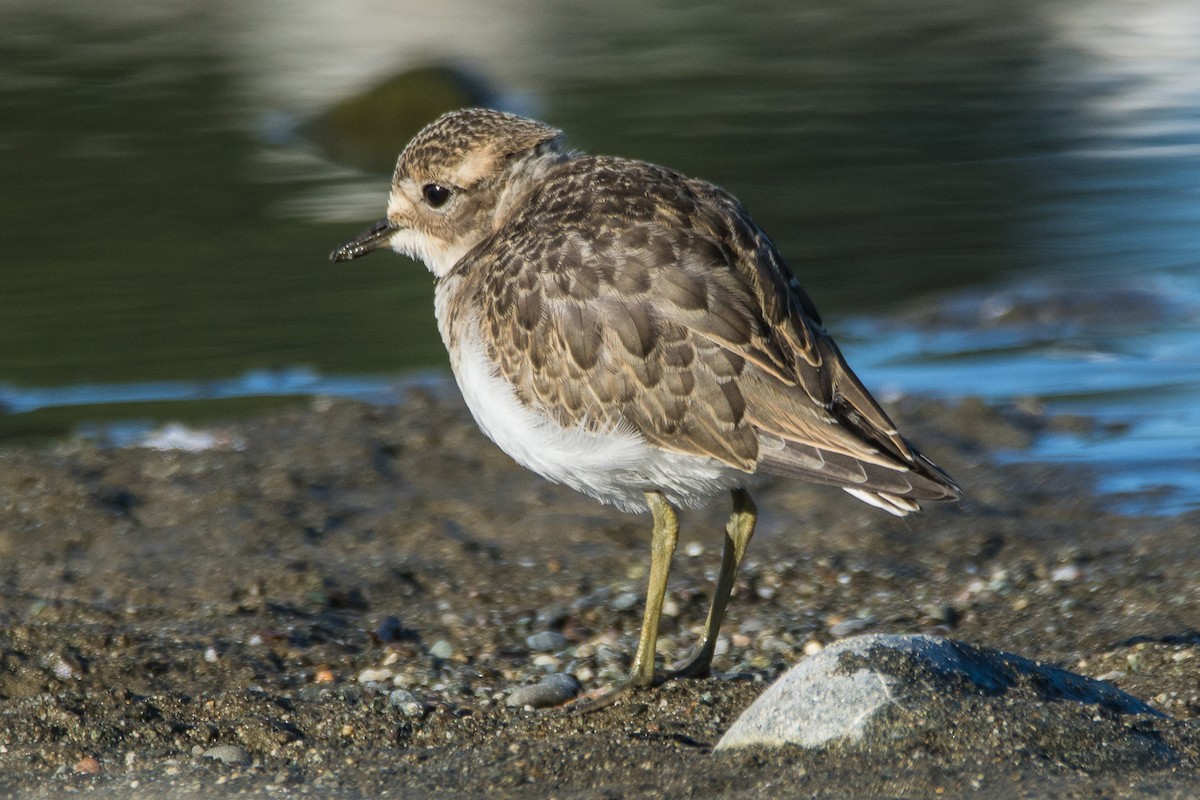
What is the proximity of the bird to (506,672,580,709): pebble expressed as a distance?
0.28 meters

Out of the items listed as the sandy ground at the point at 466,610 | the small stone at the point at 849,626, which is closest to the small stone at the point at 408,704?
the sandy ground at the point at 466,610

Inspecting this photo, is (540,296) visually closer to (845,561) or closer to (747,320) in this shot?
(747,320)

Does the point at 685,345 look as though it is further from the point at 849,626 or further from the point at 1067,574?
the point at 1067,574

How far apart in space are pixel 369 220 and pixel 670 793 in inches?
323

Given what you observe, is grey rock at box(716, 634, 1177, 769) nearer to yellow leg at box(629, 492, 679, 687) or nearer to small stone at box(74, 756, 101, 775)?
yellow leg at box(629, 492, 679, 687)

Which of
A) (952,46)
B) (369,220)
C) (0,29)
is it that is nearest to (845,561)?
(369,220)

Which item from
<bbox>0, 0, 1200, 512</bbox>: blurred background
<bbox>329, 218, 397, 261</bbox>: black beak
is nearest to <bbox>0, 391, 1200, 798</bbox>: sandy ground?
<bbox>0, 0, 1200, 512</bbox>: blurred background

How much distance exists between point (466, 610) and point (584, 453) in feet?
4.94

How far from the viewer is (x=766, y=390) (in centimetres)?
476

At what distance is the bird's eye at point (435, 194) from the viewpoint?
19.7 ft

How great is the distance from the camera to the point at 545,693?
5.29 m

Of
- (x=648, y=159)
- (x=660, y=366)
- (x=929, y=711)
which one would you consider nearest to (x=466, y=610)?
(x=660, y=366)

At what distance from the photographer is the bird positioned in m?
4.72

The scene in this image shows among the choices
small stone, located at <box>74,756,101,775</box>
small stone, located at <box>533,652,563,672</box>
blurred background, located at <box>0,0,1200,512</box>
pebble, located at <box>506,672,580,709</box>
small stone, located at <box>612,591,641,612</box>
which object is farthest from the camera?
blurred background, located at <box>0,0,1200,512</box>
